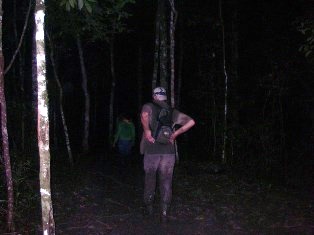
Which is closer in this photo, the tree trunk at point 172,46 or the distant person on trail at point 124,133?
the tree trunk at point 172,46

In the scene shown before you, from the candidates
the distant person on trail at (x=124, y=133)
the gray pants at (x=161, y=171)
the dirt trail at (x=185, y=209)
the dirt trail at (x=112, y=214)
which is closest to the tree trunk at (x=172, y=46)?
the distant person on trail at (x=124, y=133)

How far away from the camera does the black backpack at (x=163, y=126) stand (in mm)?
8180

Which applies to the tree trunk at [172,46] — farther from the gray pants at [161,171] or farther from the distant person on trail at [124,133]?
the gray pants at [161,171]

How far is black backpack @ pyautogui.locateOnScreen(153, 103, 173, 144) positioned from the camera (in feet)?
26.8

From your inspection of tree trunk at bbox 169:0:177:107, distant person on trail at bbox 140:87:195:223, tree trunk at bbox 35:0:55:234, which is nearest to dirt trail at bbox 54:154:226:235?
distant person on trail at bbox 140:87:195:223

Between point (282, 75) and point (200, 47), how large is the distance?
730 centimetres

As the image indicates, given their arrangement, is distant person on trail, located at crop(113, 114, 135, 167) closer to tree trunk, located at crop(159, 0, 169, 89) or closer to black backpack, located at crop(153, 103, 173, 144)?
tree trunk, located at crop(159, 0, 169, 89)

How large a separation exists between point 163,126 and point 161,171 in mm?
844

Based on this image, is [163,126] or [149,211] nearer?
[163,126]

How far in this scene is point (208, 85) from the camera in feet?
58.2

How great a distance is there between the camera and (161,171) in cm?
834

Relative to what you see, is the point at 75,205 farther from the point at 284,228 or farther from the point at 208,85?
the point at 208,85

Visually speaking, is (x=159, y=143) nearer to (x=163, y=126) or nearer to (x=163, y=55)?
(x=163, y=126)

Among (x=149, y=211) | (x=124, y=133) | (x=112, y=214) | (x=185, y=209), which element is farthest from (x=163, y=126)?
(x=124, y=133)
